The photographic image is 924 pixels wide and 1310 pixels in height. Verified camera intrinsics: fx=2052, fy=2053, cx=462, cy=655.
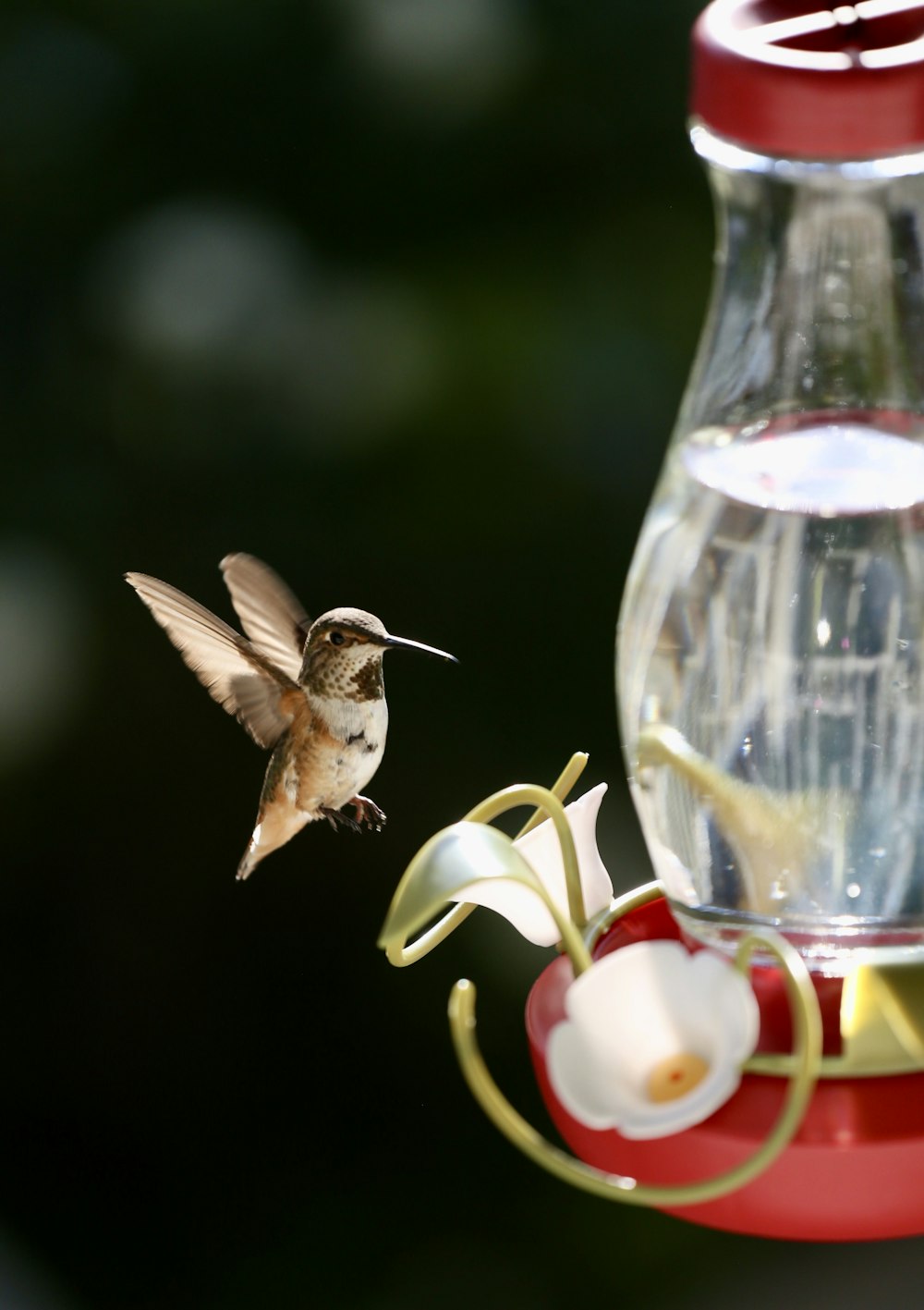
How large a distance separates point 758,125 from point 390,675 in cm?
300

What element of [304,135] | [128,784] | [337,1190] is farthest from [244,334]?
[337,1190]

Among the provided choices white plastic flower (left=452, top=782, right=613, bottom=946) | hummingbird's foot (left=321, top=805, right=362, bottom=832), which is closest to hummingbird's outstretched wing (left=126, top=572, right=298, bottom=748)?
hummingbird's foot (left=321, top=805, right=362, bottom=832)

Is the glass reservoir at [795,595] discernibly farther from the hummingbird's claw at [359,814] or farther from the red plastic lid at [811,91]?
the hummingbird's claw at [359,814]

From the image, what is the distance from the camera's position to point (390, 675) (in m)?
4.24

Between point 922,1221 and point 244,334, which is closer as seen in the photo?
point 922,1221

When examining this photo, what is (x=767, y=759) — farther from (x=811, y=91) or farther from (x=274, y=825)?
(x=274, y=825)

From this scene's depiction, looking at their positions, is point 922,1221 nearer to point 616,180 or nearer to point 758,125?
point 758,125

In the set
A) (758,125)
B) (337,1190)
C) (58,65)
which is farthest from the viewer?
(337,1190)

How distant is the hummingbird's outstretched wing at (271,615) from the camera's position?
2201 millimetres

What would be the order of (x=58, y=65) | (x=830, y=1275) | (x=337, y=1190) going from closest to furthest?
(x=58, y=65)
(x=830, y=1275)
(x=337, y=1190)

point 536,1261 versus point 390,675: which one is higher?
point 390,675

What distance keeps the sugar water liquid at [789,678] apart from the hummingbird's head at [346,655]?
1.18ft

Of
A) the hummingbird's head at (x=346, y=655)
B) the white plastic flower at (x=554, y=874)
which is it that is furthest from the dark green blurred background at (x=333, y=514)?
the white plastic flower at (x=554, y=874)

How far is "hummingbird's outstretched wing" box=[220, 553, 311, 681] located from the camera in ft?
7.22
